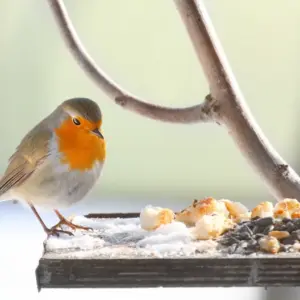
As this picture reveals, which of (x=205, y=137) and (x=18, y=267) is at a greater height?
(x=205, y=137)

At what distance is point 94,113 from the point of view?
2.46 feet

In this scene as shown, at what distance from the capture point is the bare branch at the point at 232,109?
0.94 meters

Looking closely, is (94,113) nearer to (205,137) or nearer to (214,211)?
(214,211)

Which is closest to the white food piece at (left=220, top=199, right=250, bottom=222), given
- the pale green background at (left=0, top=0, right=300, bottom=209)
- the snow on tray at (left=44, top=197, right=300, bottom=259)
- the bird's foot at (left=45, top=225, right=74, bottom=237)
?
the snow on tray at (left=44, top=197, right=300, bottom=259)

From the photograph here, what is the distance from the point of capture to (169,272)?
2.15 ft

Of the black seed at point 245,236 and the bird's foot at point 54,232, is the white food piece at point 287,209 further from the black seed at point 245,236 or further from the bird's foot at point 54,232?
the bird's foot at point 54,232

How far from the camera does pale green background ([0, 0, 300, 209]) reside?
166 cm

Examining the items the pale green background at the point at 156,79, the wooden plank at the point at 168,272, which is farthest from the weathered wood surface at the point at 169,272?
the pale green background at the point at 156,79

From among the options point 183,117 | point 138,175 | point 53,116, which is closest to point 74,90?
point 138,175

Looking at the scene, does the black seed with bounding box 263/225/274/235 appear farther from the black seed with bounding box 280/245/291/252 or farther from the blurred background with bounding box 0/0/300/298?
the blurred background with bounding box 0/0/300/298

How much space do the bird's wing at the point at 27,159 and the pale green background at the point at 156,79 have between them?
80cm

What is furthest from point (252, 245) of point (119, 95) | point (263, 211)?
point (119, 95)

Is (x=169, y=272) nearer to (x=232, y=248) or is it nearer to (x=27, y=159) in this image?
(x=232, y=248)

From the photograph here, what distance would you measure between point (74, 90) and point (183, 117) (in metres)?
0.68
